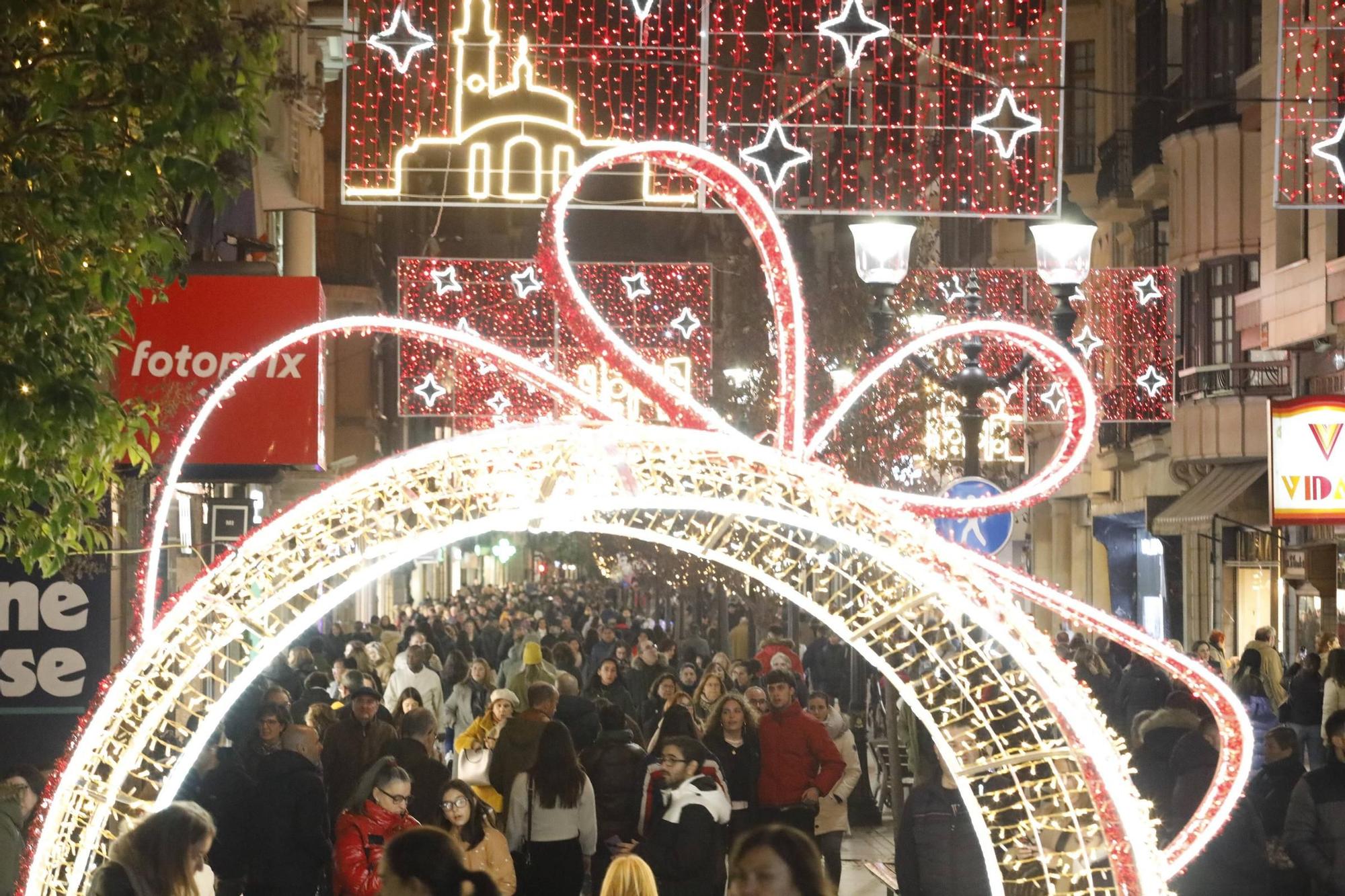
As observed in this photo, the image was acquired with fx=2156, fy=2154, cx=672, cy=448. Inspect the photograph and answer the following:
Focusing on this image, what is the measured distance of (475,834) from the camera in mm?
10570

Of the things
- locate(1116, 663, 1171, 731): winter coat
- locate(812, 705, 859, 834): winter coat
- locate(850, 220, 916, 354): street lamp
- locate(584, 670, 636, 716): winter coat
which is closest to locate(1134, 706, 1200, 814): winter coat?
locate(812, 705, 859, 834): winter coat

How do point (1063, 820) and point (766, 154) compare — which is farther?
point (766, 154)

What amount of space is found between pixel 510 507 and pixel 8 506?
2.63 m

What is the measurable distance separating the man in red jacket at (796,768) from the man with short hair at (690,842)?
1.78 metres

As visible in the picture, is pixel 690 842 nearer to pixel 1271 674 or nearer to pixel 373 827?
pixel 373 827

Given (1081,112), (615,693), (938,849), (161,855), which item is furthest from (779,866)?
(1081,112)

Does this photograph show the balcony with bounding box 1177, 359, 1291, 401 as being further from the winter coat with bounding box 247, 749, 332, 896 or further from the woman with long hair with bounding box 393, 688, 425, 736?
the winter coat with bounding box 247, 749, 332, 896

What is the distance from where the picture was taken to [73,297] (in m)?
8.51

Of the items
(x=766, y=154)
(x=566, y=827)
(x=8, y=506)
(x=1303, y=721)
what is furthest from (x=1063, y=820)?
(x=1303, y=721)

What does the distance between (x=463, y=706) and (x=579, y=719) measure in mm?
3686

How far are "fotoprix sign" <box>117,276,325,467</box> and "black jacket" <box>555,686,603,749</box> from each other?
8.00 ft

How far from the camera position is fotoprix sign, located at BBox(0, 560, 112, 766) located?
13.8 m

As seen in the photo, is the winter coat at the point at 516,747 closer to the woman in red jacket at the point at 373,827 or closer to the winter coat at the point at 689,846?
the winter coat at the point at 689,846

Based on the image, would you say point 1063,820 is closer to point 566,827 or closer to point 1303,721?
point 566,827
